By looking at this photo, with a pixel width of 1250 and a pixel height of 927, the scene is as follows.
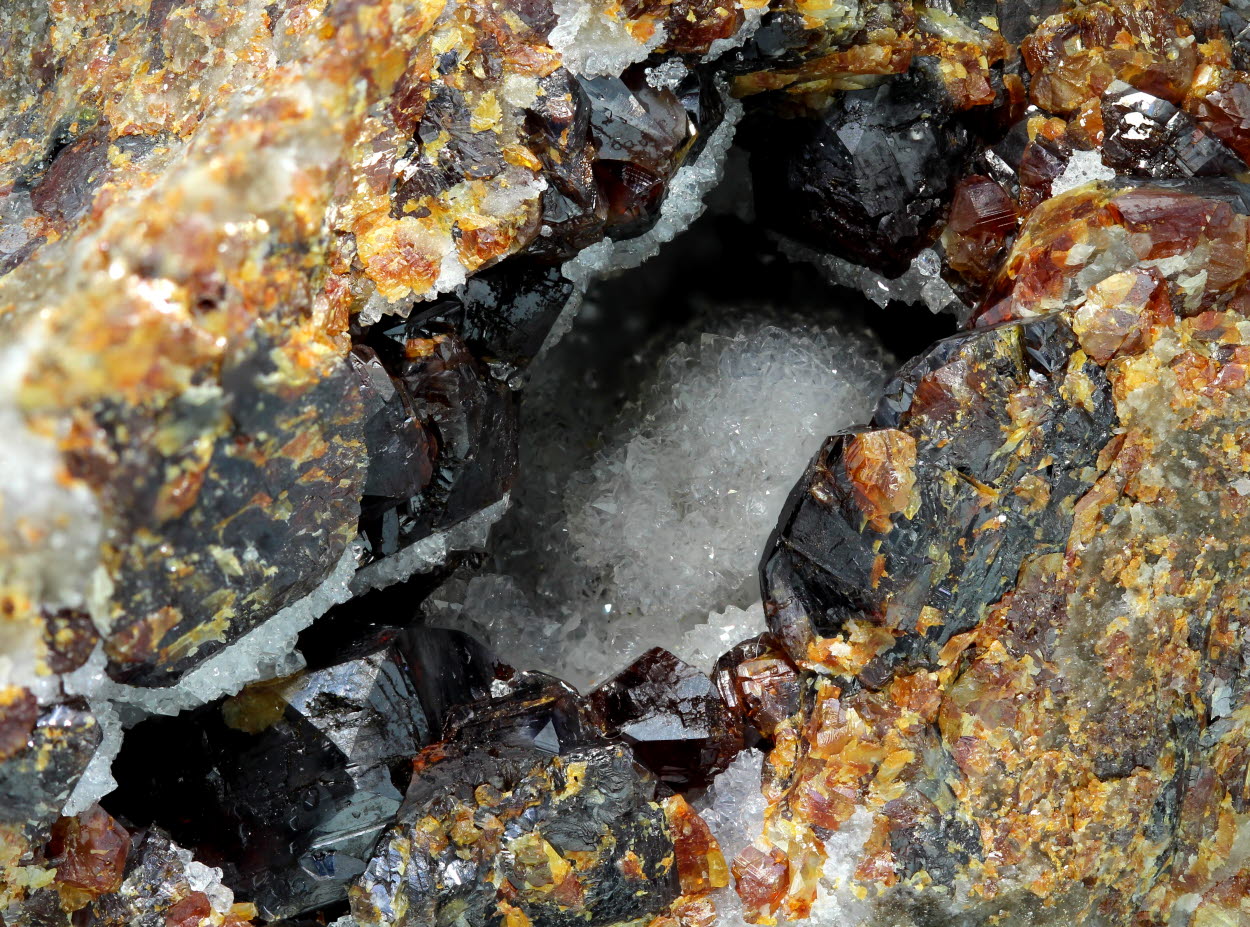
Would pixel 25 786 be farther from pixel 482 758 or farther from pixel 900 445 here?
pixel 900 445

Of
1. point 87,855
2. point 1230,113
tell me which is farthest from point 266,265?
point 1230,113

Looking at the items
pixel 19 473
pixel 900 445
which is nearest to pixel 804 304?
pixel 900 445

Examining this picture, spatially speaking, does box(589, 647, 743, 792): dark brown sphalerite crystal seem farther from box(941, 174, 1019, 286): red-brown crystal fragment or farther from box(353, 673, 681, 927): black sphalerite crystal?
box(941, 174, 1019, 286): red-brown crystal fragment

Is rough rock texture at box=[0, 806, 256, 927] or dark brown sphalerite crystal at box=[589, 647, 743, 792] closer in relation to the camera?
rough rock texture at box=[0, 806, 256, 927]

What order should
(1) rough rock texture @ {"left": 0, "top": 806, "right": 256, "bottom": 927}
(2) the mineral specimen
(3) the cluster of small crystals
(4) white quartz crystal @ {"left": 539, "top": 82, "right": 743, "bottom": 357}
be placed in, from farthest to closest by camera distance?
(3) the cluster of small crystals < (4) white quartz crystal @ {"left": 539, "top": 82, "right": 743, "bottom": 357} < (2) the mineral specimen < (1) rough rock texture @ {"left": 0, "top": 806, "right": 256, "bottom": 927}

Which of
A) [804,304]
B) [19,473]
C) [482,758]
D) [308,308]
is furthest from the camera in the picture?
[804,304]

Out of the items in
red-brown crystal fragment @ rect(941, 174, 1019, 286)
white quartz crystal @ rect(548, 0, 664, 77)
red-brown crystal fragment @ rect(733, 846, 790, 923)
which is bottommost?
red-brown crystal fragment @ rect(733, 846, 790, 923)

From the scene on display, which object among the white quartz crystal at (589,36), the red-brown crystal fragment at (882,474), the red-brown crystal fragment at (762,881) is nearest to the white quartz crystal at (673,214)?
the white quartz crystal at (589,36)

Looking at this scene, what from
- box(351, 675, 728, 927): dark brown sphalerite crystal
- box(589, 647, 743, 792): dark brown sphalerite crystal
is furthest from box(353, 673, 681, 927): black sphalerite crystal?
box(589, 647, 743, 792): dark brown sphalerite crystal
